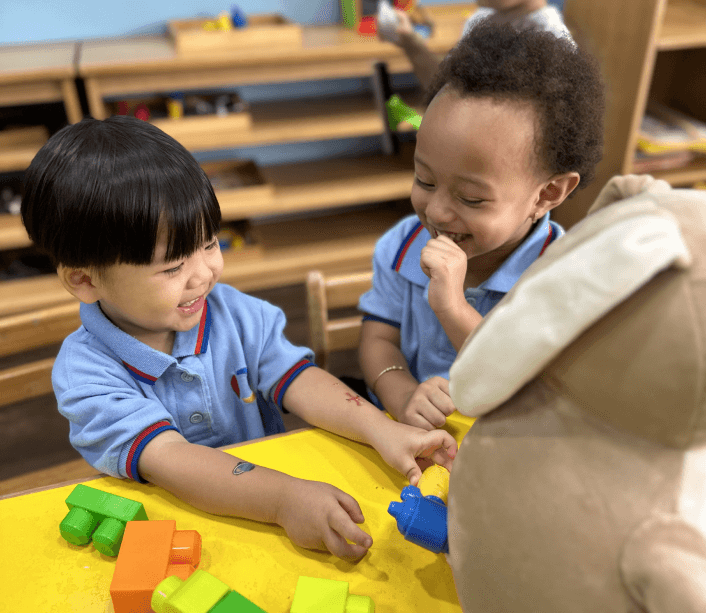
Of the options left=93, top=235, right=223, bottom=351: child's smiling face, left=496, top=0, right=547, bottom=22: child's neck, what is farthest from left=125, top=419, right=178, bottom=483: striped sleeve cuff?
left=496, top=0, right=547, bottom=22: child's neck

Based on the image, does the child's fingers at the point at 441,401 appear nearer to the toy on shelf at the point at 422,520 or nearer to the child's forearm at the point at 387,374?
the child's forearm at the point at 387,374

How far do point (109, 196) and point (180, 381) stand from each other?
0.27 metres

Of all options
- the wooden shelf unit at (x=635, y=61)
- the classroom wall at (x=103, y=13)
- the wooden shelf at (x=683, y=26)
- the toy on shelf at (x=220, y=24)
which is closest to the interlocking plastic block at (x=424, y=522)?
the wooden shelf unit at (x=635, y=61)

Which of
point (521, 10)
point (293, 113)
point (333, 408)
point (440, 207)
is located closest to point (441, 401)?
point (333, 408)

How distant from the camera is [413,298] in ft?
2.93

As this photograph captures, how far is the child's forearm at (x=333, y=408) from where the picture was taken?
2.22 feet

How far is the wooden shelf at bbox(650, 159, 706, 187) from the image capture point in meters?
2.12

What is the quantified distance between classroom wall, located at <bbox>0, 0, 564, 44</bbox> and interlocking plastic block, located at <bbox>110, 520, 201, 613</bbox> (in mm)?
1890

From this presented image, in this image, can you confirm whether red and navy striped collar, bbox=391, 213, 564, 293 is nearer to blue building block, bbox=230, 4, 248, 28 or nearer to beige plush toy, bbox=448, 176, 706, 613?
beige plush toy, bbox=448, 176, 706, 613

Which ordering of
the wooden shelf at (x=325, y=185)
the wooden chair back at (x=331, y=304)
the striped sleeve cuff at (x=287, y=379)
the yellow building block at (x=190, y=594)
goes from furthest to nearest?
the wooden shelf at (x=325, y=185)
the wooden chair back at (x=331, y=304)
the striped sleeve cuff at (x=287, y=379)
the yellow building block at (x=190, y=594)

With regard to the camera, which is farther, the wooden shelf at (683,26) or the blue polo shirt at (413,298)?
the wooden shelf at (683,26)

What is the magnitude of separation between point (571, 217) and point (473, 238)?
1593 millimetres

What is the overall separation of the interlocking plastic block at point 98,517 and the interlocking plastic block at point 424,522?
A: 0.86 ft

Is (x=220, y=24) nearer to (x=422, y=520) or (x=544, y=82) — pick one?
(x=544, y=82)
